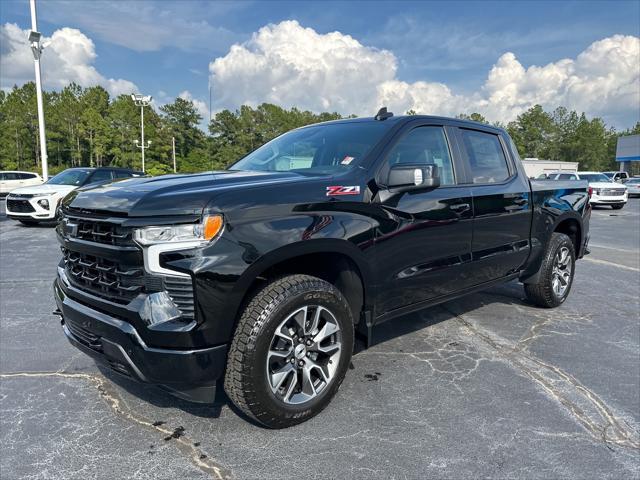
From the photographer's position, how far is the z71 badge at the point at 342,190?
2757mm

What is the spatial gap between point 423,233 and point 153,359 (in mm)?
1984

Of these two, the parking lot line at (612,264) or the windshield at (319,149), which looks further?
the parking lot line at (612,264)

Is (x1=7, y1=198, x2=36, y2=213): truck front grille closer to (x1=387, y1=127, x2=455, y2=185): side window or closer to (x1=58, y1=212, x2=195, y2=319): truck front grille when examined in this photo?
(x1=58, y1=212, x2=195, y2=319): truck front grille

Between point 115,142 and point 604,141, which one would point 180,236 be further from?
point 604,141

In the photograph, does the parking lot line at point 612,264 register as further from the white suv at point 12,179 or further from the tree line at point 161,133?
the tree line at point 161,133

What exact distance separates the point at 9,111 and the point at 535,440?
65440 millimetres

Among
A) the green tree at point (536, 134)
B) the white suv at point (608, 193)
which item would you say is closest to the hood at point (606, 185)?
the white suv at point (608, 193)

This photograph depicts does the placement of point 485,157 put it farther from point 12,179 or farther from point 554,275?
point 12,179

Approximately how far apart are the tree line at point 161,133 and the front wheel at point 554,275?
50.7m

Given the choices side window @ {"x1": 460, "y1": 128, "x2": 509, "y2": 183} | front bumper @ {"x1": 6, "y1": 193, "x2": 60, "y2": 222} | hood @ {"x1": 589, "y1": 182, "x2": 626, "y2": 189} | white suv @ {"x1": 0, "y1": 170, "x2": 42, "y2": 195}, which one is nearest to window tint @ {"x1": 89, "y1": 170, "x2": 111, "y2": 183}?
front bumper @ {"x1": 6, "y1": 193, "x2": 60, "y2": 222}

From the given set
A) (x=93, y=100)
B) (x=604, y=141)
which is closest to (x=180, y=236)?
(x=93, y=100)

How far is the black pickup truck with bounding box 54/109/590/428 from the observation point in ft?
7.40

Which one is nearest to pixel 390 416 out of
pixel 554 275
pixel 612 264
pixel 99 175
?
pixel 554 275

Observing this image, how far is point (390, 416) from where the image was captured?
2.79m
